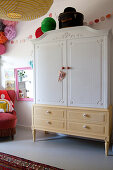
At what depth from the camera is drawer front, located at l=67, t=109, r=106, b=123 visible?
2.32 metres

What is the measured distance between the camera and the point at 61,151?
2469 millimetres

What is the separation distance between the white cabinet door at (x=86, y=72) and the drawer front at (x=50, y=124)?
367 millimetres

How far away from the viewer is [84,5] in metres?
2.88

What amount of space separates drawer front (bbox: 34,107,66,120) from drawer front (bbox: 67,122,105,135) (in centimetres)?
18

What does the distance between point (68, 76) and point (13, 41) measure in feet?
6.00

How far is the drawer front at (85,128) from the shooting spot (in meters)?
2.32

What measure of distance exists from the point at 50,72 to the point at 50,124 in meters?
0.87

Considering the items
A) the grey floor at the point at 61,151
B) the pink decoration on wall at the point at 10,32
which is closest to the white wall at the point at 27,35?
the pink decoration on wall at the point at 10,32

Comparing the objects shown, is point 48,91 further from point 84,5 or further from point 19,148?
point 84,5

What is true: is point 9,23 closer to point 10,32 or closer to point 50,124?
point 10,32

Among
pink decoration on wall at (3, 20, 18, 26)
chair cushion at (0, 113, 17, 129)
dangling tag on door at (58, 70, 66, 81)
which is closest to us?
dangling tag on door at (58, 70, 66, 81)

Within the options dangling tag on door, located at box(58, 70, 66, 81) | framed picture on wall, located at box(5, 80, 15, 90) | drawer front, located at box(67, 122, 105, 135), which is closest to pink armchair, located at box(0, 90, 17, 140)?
framed picture on wall, located at box(5, 80, 15, 90)

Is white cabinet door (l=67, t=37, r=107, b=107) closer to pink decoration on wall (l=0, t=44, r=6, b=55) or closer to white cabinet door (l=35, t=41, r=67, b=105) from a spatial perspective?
white cabinet door (l=35, t=41, r=67, b=105)

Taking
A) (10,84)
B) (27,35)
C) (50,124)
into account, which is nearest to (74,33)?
(27,35)
